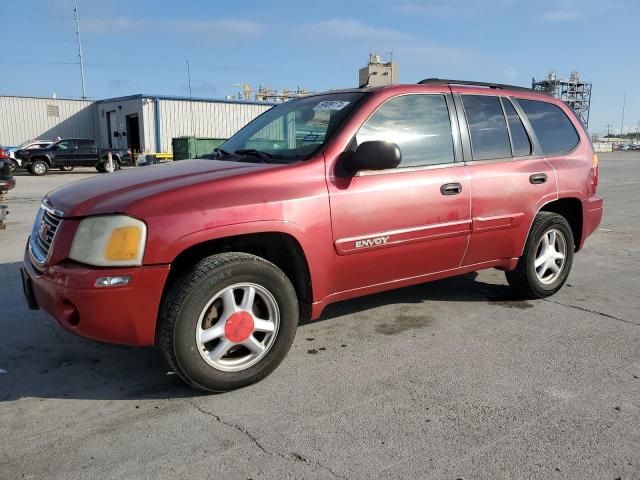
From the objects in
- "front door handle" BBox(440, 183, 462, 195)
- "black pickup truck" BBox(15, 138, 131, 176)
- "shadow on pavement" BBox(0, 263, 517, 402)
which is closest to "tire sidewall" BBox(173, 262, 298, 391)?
"shadow on pavement" BBox(0, 263, 517, 402)

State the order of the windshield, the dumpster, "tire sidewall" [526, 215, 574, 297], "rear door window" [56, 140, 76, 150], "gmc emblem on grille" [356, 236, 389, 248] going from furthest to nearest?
1. "rear door window" [56, 140, 76, 150]
2. the dumpster
3. "tire sidewall" [526, 215, 574, 297]
4. the windshield
5. "gmc emblem on grille" [356, 236, 389, 248]

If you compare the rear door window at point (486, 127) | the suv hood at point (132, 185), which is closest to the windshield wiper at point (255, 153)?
the suv hood at point (132, 185)

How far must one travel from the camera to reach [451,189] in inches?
149

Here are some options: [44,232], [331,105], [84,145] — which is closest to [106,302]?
[44,232]

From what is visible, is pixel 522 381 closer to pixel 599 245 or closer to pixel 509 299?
pixel 509 299

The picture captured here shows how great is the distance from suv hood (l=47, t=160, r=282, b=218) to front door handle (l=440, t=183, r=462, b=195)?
50.1 inches

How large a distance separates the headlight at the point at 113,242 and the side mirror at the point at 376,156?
1342 millimetres

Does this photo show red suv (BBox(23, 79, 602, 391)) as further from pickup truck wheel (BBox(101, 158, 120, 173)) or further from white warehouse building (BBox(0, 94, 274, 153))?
white warehouse building (BBox(0, 94, 274, 153))

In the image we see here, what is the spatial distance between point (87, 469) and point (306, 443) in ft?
3.23

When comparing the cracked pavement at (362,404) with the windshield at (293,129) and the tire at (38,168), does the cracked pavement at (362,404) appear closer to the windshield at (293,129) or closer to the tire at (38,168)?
the windshield at (293,129)

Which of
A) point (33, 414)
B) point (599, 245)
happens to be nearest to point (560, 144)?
point (599, 245)

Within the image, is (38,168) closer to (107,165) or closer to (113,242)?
(107,165)

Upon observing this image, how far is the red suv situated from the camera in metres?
2.76

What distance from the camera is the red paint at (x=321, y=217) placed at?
2.75 m
